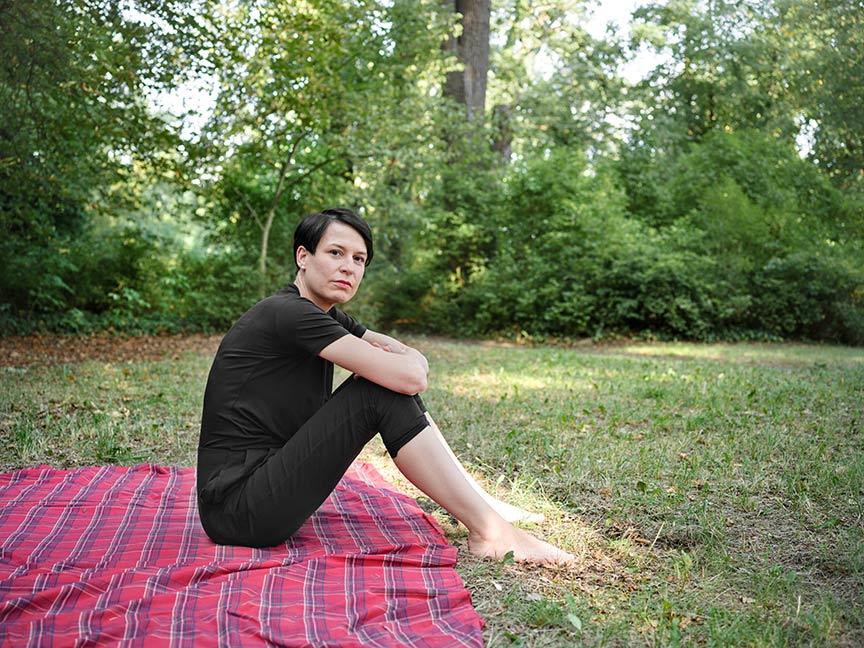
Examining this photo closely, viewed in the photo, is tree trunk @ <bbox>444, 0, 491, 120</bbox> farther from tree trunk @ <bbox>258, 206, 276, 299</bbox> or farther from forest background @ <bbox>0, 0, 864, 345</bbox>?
tree trunk @ <bbox>258, 206, 276, 299</bbox>

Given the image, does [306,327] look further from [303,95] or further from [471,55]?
[471,55]

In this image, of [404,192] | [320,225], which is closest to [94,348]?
[404,192]

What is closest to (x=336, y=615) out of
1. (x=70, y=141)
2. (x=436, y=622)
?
(x=436, y=622)

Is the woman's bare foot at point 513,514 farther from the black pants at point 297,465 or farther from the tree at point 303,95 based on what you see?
the tree at point 303,95

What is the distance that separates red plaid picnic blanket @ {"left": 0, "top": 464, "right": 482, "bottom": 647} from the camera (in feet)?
7.98

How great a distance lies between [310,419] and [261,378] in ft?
0.98

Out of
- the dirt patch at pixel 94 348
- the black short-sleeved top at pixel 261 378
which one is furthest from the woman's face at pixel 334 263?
the dirt patch at pixel 94 348

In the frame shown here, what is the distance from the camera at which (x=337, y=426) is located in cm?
298

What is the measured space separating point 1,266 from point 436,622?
1128 centimetres

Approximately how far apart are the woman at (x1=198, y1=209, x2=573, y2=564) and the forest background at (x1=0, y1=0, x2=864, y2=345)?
21.3ft

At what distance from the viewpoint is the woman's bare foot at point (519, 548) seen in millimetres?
3146

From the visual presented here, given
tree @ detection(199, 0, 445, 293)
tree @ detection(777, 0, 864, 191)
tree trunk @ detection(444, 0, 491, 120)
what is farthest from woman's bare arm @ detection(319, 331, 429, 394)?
tree trunk @ detection(444, 0, 491, 120)

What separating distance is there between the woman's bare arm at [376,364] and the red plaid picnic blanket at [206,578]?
0.69m

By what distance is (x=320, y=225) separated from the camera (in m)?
3.24
